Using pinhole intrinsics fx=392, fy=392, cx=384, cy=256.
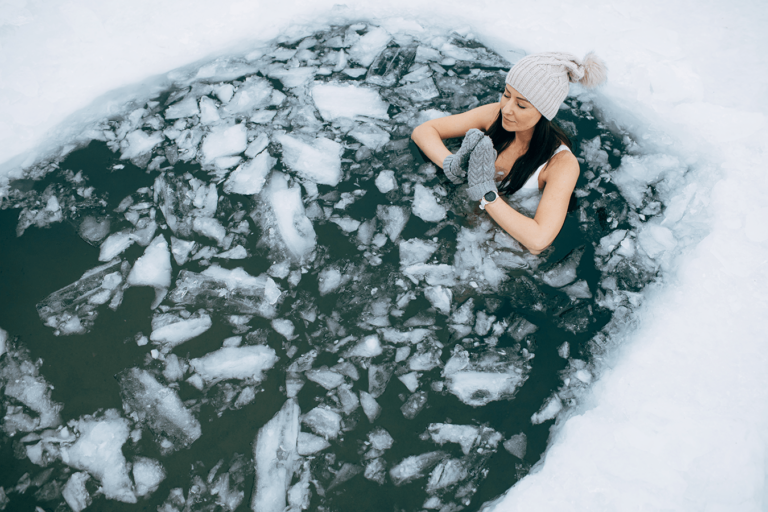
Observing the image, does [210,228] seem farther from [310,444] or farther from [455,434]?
[455,434]

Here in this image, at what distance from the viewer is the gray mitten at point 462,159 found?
144cm

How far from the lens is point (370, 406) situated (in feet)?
4.77

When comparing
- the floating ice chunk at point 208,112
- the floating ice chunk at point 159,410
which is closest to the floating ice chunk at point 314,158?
the floating ice chunk at point 208,112

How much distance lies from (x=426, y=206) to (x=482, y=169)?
348 millimetres

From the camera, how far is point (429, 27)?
2230 mm

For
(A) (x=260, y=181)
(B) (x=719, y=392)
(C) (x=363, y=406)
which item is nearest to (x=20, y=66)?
(A) (x=260, y=181)

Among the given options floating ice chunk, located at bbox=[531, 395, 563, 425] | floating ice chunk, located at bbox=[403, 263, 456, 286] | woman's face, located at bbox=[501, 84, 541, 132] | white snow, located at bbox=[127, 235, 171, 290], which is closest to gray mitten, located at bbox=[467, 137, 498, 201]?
woman's face, located at bbox=[501, 84, 541, 132]

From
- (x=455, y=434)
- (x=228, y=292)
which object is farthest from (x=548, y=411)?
(x=228, y=292)

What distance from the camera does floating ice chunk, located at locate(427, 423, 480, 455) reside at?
1.42m

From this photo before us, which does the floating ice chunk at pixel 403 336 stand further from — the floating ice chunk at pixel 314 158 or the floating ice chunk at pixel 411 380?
the floating ice chunk at pixel 314 158

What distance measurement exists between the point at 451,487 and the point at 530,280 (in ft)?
2.76

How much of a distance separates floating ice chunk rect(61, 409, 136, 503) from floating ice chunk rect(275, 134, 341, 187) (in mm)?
1196

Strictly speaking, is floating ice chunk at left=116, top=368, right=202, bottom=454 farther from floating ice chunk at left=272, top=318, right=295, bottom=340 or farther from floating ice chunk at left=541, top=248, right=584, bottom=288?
floating ice chunk at left=541, top=248, right=584, bottom=288

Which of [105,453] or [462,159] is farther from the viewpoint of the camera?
[462,159]
